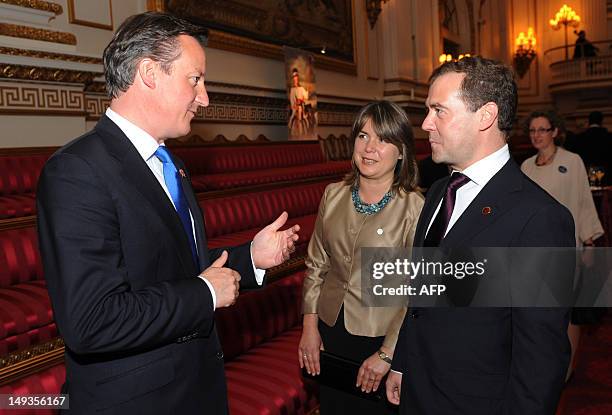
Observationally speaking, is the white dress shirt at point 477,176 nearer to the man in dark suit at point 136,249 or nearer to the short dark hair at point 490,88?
the short dark hair at point 490,88

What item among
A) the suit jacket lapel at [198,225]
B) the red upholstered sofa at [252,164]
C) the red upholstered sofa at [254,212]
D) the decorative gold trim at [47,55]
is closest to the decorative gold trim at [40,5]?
the decorative gold trim at [47,55]

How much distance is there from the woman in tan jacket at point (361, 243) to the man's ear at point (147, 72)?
104cm

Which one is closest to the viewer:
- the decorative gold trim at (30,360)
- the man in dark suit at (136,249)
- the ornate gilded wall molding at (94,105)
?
the man in dark suit at (136,249)

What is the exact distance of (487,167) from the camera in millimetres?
1622

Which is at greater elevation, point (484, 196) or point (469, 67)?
point (469, 67)

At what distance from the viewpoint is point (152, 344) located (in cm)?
125

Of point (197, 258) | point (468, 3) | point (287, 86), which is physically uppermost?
point (468, 3)

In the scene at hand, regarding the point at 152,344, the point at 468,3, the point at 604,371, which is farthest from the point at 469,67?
the point at 468,3

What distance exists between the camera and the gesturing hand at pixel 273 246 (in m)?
1.66

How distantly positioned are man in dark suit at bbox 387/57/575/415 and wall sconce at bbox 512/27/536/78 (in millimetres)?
17914

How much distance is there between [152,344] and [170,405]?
239 millimetres

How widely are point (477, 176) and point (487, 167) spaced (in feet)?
0.13

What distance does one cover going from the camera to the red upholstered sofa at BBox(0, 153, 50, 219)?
3.17 meters

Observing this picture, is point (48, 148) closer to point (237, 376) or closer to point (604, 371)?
point (237, 376)
